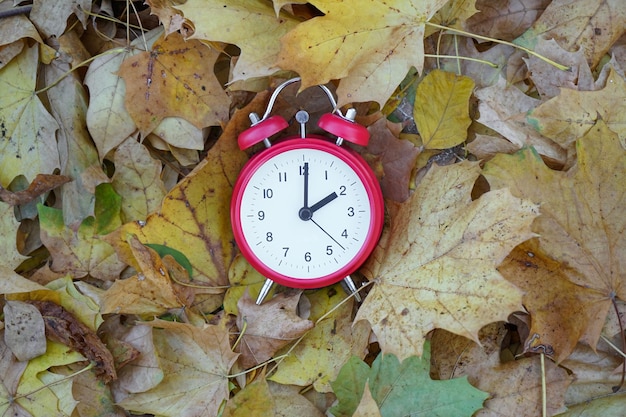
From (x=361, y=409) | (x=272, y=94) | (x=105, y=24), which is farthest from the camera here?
(x=105, y=24)

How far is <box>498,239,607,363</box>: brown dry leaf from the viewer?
1.53 meters

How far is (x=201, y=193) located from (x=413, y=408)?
2.31ft

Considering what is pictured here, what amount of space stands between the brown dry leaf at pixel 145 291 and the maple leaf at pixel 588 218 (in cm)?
84

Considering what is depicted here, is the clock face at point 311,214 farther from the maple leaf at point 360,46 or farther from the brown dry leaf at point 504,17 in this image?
the brown dry leaf at point 504,17

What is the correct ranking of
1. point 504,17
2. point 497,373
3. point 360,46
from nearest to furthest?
point 360,46, point 497,373, point 504,17

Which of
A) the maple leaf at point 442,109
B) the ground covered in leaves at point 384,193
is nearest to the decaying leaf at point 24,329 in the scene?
the ground covered in leaves at point 384,193

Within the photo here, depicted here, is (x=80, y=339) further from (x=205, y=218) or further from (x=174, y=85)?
(x=174, y=85)

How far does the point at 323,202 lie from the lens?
1.55m

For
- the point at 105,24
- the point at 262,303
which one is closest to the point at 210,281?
the point at 262,303

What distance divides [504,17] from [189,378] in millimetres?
1173

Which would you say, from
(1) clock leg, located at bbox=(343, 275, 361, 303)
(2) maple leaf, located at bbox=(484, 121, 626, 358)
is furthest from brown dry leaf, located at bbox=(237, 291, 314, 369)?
(2) maple leaf, located at bbox=(484, 121, 626, 358)

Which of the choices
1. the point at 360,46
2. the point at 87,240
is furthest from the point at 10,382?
the point at 360,46

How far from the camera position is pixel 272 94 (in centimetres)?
157

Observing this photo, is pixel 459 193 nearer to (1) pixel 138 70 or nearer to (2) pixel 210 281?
(2) pixel 210 281
